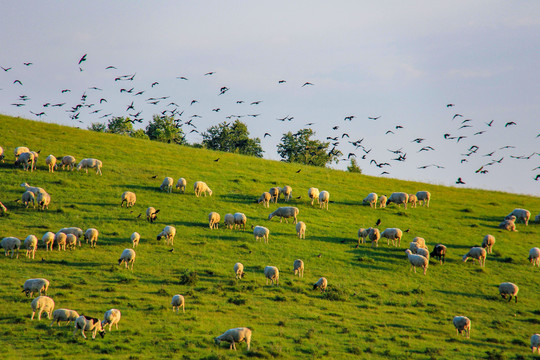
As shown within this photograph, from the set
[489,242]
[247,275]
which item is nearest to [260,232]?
[247,275]

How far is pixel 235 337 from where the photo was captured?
61.8 ft

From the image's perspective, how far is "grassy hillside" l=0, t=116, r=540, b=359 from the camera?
1997 centimetres

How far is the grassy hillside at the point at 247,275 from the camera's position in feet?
65.5

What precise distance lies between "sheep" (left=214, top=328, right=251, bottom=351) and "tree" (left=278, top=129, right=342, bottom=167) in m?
75.1

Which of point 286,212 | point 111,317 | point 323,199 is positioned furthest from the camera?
point 323,199

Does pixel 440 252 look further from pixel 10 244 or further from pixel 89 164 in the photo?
pixel 89 164

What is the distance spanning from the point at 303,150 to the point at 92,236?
69.0 metres

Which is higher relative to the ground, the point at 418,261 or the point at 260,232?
the point at 260,232

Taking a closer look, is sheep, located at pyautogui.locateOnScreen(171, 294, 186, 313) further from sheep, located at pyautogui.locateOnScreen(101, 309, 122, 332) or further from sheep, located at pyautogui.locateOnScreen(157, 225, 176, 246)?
sheep, located at pyautogui.locateOnScreen(157, 225, 176, 246)

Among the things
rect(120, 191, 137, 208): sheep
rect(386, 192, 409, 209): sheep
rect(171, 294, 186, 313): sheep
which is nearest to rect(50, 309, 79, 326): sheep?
rect(171, 294, 186, 313): sheep

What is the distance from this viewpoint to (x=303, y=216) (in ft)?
135

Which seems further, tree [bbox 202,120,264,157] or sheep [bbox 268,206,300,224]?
tree [bbox 202,120,264,157]

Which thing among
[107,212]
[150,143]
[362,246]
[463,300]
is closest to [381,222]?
[362,246]

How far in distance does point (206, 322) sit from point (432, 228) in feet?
89.4
